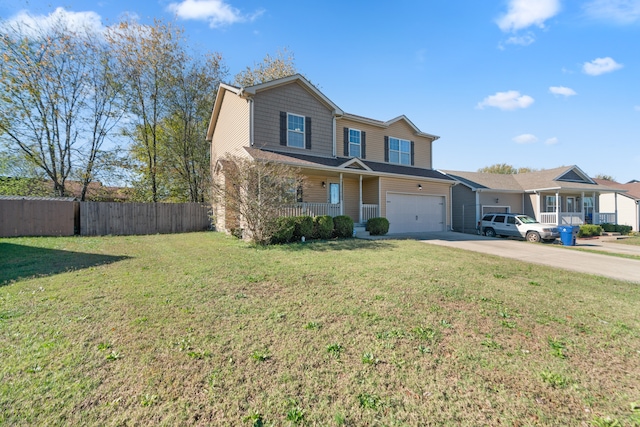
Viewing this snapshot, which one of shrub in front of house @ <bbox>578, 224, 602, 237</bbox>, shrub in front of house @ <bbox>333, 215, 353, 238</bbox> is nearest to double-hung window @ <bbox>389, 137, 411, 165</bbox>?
shrub in front of house @ <bbox>333, 215, 353, 238</bbox>

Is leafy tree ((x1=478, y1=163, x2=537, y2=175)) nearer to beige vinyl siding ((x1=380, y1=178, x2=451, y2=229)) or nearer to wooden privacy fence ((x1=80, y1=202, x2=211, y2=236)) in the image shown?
beige vinyl siding ((x1=380, y1=178, x2=451, y2=229))

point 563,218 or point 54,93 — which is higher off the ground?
point 54,93

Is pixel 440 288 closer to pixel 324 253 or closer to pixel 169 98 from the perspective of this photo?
pixel 324 253

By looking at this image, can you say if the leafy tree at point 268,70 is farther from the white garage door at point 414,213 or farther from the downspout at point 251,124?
the white garage door at point 414,213

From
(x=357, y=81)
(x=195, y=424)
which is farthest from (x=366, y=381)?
(x=357, y=81)

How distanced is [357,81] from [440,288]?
11.9 m

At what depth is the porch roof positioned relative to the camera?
41.4 feet

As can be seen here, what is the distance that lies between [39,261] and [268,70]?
76.3 ft

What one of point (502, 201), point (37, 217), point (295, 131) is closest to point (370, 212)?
point (295, 131)

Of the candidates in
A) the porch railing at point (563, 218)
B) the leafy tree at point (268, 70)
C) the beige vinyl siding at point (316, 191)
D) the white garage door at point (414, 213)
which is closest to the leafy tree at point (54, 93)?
the leafy tree at point (268, 70)

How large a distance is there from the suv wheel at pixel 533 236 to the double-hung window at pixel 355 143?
10.6 m

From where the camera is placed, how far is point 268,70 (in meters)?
25.7

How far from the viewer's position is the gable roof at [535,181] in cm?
2097

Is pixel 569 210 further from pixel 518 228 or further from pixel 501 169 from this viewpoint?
pixel 501 169
